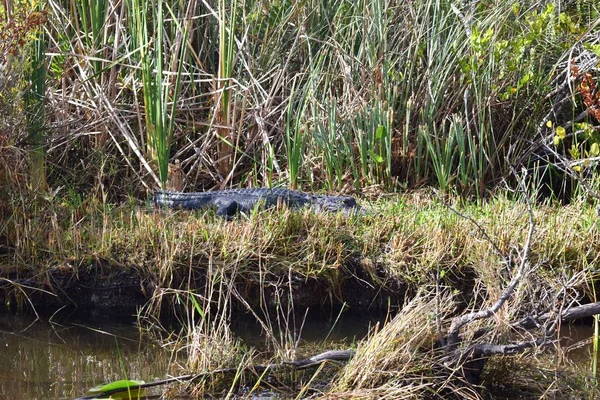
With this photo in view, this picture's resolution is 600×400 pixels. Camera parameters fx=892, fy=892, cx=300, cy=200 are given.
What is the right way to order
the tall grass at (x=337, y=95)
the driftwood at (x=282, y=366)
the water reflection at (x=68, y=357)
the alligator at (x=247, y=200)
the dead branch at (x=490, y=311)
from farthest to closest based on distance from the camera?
1. the tall grass at (x=337, y=95)
2. the alligator at (x=247, y=200)
3. the water reflection at (x=68, y=357)
4. the driftwood at (x=282, y=366)
5. the dead branch at (x=490, y=311)

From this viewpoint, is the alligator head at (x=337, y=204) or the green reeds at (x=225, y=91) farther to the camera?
the green reeds at (x=225, y=91)

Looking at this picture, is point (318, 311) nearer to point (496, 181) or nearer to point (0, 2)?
point (496, 181)

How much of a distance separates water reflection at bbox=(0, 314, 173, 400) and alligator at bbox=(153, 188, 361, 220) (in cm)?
119

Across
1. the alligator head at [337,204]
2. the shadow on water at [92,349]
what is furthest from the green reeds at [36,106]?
the alligator head at [337,204]

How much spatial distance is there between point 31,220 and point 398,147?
304 centimetres

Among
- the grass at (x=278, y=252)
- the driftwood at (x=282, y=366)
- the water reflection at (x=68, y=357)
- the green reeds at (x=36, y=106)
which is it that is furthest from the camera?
the green reeds at (x=36, y=106)

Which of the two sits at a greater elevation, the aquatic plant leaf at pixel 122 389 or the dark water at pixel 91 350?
the aquatic plant leaf at pixel 122 389

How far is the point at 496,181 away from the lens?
7.11m

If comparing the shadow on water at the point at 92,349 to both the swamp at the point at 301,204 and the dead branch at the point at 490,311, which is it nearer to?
the swamp at the point at 301,204

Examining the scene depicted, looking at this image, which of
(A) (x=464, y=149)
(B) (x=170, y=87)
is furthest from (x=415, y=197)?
(B) (x=170, y=87)

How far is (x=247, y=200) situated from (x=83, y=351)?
1.86 m

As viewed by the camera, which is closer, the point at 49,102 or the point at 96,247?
the point at 96,247

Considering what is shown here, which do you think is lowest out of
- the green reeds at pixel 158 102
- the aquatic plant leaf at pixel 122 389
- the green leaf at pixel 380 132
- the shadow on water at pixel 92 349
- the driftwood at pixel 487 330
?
the shadow on water at pixel 92 349

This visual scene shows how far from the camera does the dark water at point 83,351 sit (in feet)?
14.2
